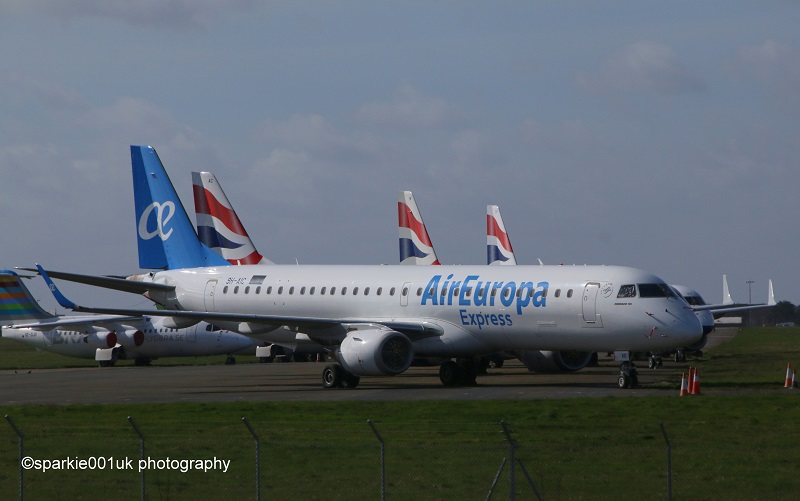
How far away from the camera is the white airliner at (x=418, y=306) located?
1303 inches

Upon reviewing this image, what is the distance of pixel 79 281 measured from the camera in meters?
39.9

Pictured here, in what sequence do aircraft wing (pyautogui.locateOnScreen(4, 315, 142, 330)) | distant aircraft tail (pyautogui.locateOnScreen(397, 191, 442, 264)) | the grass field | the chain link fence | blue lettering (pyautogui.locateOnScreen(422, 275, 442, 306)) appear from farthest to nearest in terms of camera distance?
aircraft wing (pyautogui.locateOnScreen(4, 315, 142, 330)) < distant aircraft tail (pyautogui.locateOnScreen(397, 191, 442, 264)) < blue lettering (pyautogui.locateOnScreen(422, 275, 442, 306)) < the grass field < the chain link fence

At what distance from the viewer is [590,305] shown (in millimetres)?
33344

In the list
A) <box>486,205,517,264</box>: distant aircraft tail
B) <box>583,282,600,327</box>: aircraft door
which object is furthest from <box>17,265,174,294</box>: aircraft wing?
<box>486,205,517,264</box>: distant aircraft tail

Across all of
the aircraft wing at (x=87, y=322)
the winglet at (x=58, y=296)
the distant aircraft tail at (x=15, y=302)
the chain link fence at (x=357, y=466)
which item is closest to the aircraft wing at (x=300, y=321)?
the winglet at (x=58, y=296)

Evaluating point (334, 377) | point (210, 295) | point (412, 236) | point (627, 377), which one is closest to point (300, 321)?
point (334, 377)

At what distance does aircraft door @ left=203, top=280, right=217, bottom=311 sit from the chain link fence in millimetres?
19468

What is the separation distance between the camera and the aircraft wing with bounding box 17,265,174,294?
39.3 m

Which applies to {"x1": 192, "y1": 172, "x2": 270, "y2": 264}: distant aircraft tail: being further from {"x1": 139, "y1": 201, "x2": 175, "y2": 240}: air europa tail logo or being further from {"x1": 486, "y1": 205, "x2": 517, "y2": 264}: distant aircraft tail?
{"x1": 486, "y1": 205, "x2": 517, "y2": 264}: distant aircraft tail

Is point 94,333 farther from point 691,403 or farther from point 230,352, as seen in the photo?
point 691,403

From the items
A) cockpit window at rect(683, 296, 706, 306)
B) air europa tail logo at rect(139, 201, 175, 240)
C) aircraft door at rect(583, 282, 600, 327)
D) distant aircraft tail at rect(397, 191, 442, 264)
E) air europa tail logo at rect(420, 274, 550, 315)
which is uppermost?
distant aircraft tail at rect(397, 191, 442, 264)

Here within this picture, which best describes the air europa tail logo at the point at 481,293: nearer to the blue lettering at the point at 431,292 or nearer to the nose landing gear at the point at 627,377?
the blue lettering at the point at 431,292

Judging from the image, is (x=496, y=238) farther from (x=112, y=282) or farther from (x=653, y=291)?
(x=653, y=291)

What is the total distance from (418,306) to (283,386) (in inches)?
207
